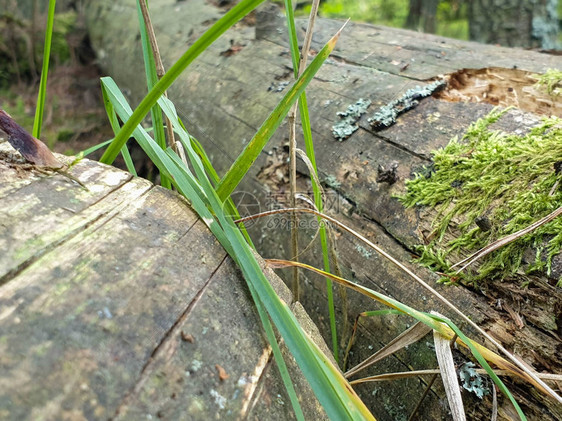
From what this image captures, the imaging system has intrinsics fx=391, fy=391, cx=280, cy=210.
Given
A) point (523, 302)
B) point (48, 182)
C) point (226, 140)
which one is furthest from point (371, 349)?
point (226, 140)

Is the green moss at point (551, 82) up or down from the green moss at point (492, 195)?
up

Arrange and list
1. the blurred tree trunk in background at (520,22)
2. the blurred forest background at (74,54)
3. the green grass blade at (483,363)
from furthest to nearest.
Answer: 1. the blurred tree trunk in background at (520,22)
2. the blurred forest background at (74,54)
3. the green grass blade at (483,363)

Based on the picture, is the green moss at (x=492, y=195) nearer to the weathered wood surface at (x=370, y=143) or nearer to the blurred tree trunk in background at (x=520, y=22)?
the weathered wood surface at (x=370, y=143)

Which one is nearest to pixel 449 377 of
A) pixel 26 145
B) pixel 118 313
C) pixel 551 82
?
pixel 118 313

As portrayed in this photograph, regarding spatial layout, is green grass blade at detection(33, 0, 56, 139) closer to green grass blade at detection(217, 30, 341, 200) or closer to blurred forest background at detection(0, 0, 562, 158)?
green grass blade at detection(217, 30, 341, 200)

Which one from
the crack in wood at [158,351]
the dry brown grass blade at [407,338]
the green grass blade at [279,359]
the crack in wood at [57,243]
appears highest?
the crack in wood at [57,243]

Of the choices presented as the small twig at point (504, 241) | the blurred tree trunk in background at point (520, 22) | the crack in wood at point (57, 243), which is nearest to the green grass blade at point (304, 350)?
the crack in wood at point (57, 243)

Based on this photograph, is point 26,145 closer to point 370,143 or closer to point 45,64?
point 45,64
